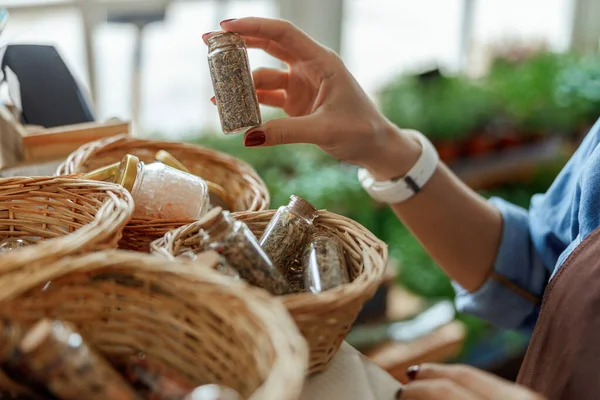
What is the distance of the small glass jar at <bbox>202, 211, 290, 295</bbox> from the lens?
2.23 feet

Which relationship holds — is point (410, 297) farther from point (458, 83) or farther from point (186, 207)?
point (186, 207)

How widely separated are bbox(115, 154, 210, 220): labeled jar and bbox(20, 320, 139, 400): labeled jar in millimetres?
375

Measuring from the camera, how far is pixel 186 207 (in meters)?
0.91

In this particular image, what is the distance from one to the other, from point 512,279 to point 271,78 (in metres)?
0.58

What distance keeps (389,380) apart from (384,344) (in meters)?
1.49

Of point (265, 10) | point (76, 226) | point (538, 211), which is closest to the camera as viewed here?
point (76, 226)

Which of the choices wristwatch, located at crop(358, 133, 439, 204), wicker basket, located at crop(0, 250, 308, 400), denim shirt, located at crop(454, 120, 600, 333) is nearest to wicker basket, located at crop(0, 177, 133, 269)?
wicker basket, located at crop(0, 250, 308, 400)

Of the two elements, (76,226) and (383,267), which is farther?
(76,226)

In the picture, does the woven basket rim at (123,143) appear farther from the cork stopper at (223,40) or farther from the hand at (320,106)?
the cork stopper at (223,40)

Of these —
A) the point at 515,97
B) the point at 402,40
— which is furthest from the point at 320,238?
the point at 402,40

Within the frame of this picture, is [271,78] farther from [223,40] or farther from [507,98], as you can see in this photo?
[507,98]

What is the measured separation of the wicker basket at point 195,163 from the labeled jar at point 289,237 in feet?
0.57

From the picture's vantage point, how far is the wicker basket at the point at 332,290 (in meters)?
0.63

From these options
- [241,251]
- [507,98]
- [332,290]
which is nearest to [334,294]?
[332,290]
